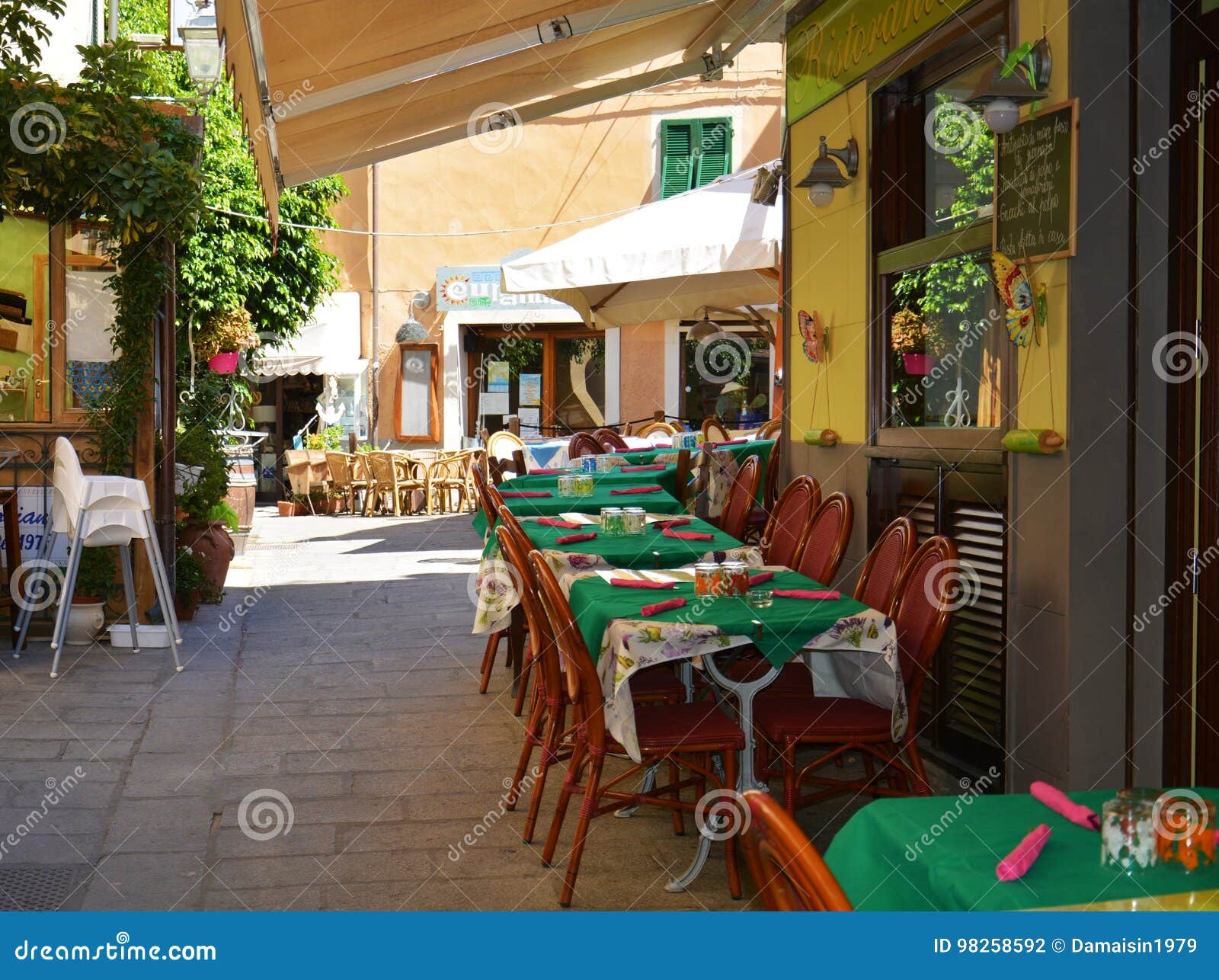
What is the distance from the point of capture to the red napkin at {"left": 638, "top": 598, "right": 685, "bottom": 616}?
11.7 ft

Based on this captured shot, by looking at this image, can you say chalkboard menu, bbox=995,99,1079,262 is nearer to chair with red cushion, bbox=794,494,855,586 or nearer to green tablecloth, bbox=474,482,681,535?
chair with red cushion, bbox=794,494,855,586

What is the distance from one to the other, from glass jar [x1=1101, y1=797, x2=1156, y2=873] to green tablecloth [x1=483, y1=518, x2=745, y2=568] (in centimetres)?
299

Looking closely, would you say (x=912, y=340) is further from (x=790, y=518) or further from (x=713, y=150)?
(x=713, y=150)

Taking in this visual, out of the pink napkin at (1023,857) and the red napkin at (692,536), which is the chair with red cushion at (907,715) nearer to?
the red napkin at (692,536)

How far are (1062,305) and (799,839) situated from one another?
9.05 ft

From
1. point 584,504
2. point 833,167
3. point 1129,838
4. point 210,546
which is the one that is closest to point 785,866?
point 1129,838

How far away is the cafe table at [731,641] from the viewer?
11.2ft

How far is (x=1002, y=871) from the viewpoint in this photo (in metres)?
1.72

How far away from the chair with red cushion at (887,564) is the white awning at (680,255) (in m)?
4.24

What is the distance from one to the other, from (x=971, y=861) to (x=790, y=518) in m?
3.65

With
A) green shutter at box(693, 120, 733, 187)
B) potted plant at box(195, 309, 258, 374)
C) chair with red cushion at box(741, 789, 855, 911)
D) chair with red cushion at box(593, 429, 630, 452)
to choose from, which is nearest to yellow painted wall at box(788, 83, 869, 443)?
chair with red cushion at box(741, 789, 855, 911)

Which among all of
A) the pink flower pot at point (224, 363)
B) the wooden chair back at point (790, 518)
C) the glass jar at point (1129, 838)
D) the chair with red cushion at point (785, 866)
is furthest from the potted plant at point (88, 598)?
the glass jar at point (1129, 838)

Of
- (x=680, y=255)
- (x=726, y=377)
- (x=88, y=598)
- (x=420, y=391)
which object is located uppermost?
(x=680, y=255)

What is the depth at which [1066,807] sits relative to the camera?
198 cm
